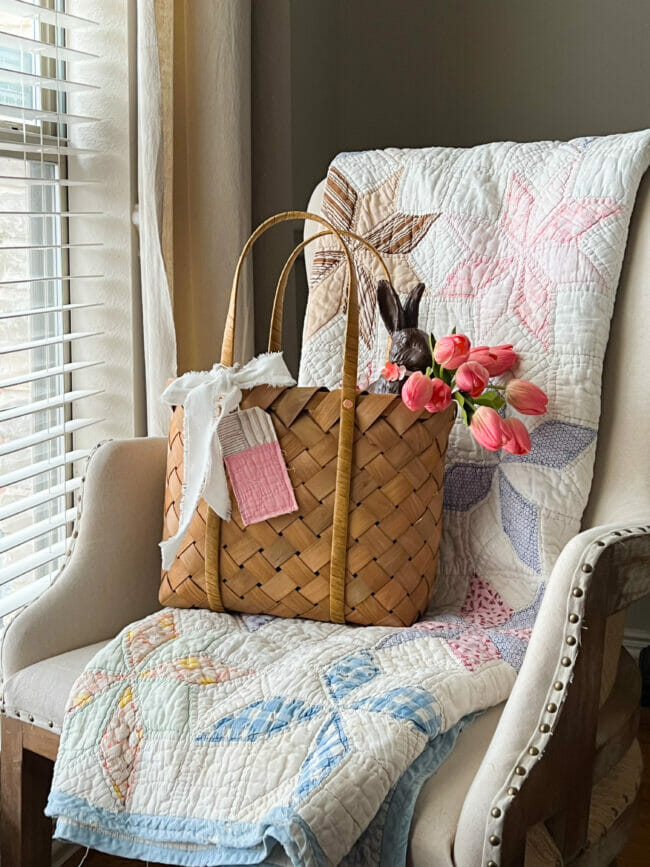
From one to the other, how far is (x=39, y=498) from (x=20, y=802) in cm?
49

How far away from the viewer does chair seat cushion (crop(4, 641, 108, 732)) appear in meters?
1.20

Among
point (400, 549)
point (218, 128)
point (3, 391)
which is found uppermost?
point (218, 128)

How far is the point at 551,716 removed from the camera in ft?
3.05

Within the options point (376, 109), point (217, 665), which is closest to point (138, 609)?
point (217, 665)

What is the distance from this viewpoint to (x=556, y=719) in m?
0.93

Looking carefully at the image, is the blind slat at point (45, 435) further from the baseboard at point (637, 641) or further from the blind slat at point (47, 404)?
the baseboard at point (637, 641)

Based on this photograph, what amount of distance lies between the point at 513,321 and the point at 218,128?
65 centimetres

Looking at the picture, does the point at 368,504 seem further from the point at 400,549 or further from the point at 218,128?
the point at 218,128

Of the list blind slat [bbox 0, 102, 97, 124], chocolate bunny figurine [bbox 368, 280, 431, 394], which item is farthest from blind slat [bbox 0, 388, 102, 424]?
chocolate bunny figurine [bbox 368, 280, 431, 394]

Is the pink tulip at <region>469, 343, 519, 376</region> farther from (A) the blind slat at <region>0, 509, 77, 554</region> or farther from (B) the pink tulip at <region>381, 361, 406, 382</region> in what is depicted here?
(A) the blind slat at <region>0, 509, 77, 554</region>

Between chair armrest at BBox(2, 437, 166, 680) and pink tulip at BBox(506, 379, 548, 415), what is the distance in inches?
20.4

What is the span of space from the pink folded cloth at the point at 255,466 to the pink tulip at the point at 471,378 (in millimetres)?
247

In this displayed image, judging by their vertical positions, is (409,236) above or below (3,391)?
above

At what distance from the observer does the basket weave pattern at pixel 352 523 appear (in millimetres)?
1259
